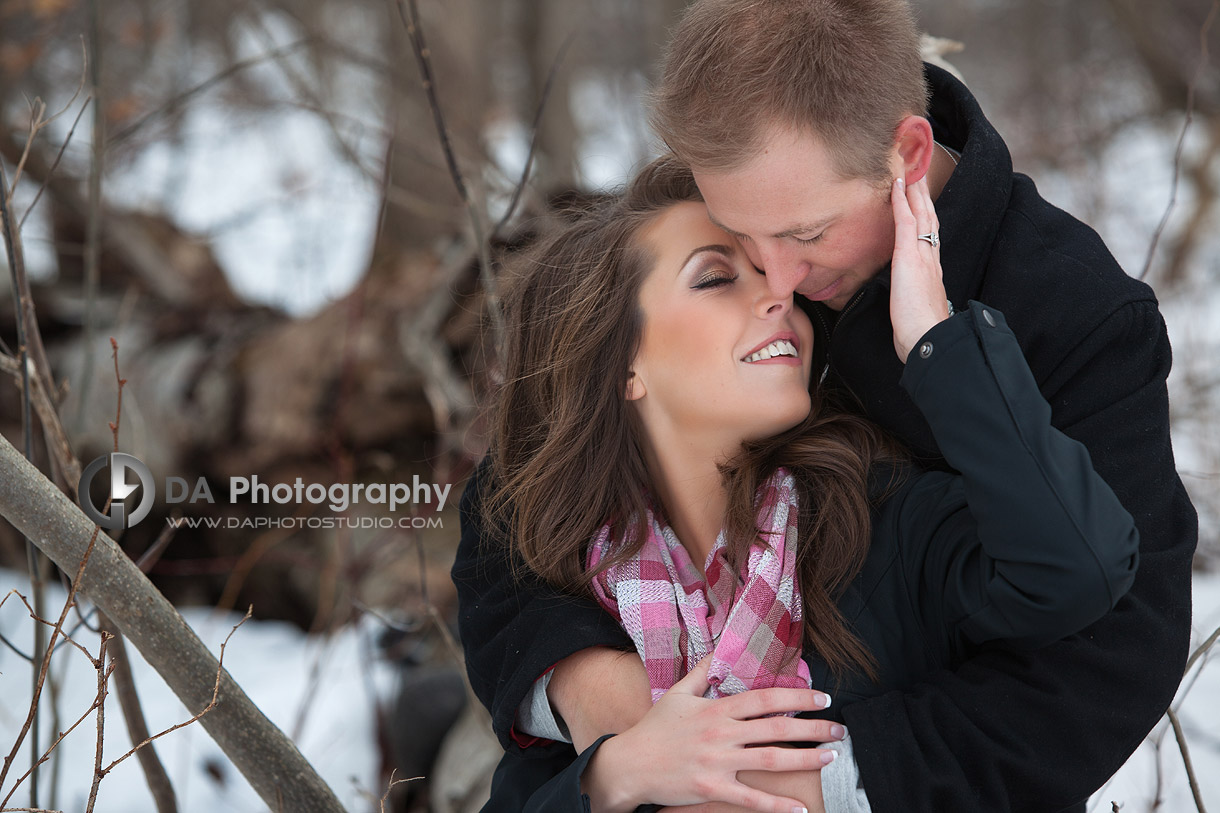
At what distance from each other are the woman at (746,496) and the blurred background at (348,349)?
0.38m

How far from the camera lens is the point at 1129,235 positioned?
6789 mm

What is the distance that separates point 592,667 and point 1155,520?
909 millimetres

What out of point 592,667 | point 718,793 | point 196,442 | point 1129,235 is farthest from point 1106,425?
point 1129,235

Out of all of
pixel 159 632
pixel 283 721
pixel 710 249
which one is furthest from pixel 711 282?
pixel 283 721

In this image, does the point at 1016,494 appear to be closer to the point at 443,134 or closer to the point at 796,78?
the point at 796,78

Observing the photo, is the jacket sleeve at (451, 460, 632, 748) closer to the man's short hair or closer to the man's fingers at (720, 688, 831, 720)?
the man's fingers at (720, 688, 831, 720)

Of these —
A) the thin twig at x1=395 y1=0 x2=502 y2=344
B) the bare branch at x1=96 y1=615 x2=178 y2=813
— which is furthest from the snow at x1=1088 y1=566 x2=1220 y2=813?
the bare branch at x1=96 y1=615 x2=178 y2=813

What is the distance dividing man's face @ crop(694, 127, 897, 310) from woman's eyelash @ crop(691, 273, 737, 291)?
9 cm

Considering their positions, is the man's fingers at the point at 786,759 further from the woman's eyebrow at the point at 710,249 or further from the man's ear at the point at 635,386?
the woman's eyebrow at the point at 710,249

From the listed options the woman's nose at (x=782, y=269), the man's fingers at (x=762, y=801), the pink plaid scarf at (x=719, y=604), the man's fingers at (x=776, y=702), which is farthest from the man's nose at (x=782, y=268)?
the man's fingers at (x=762, y=801)

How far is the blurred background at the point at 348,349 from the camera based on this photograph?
3.08 meters

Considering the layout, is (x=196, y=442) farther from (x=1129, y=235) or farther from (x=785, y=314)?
(x=1129, y=235)

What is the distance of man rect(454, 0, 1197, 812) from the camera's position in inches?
56.9

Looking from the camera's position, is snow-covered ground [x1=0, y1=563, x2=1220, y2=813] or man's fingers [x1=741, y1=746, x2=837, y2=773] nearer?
man's fingers [x1=741, y1=746, x2=837, y2=773]
